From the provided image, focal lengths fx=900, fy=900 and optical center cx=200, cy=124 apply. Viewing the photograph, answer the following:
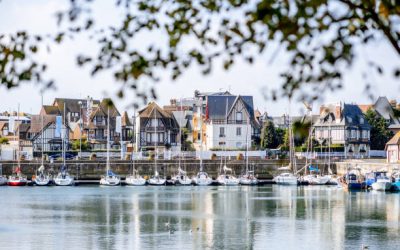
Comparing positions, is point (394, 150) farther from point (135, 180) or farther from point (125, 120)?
point (125, 120)

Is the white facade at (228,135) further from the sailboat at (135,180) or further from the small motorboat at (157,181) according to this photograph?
the small motorboat at (157,181)

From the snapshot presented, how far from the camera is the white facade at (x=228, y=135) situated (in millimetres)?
106562

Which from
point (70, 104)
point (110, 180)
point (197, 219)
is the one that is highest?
point (70, 104)

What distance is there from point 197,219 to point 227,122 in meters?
55.1

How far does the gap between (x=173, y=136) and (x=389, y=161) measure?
29.9 m

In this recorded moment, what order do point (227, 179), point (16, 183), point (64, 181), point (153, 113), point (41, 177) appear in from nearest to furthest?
1. point (16, 183)
2. point (64, 181)
3. point (41, 177)
4. point (227, 179)
5. point (153, 113)

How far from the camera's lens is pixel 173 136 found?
10962 centimetres

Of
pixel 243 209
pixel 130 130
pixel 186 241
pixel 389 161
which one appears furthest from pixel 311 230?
pixel 130 130

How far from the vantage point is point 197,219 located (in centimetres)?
5209

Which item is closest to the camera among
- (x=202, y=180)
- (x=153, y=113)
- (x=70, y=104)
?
(x=202, y=180)

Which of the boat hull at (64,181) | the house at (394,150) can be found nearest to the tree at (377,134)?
the house at (394,150)

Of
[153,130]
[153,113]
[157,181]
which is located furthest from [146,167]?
[153,113]

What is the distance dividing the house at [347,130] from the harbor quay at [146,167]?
1291cm

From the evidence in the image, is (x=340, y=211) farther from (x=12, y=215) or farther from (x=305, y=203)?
(x=12, y=215)
